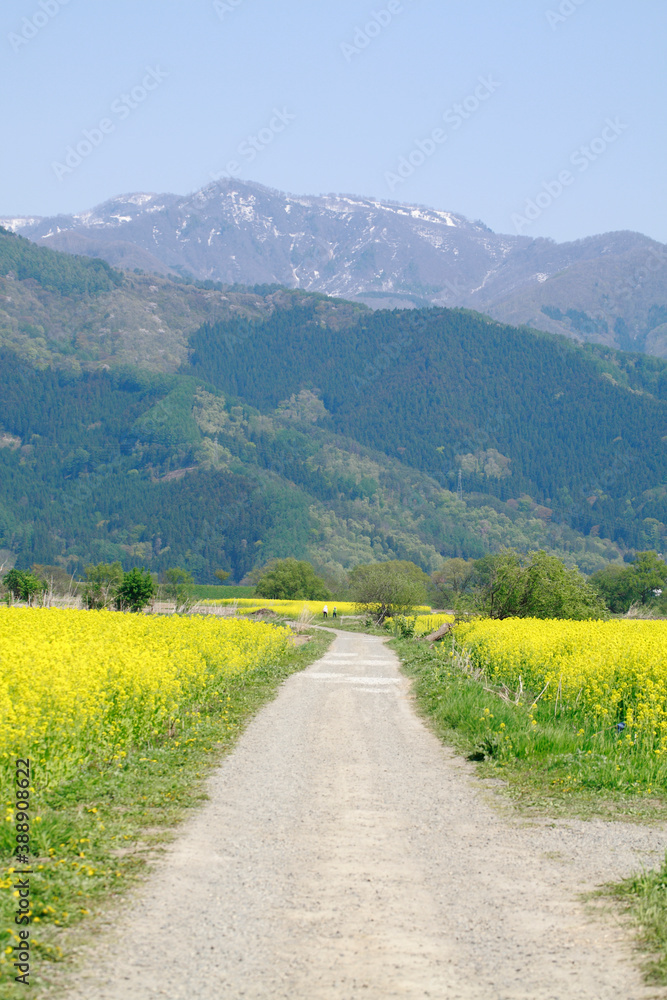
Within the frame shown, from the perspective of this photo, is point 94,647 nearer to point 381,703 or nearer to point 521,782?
point 521,782

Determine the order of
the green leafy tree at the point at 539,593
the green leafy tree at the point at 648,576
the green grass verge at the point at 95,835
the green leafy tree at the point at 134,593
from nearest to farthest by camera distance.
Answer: the green grass verge at the point at 95,835, the green leafy tree at the point at 539,593, the green leafy tree at the point at 134,593, the green leafy tree at the point at 648,576

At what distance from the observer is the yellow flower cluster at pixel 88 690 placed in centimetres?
883

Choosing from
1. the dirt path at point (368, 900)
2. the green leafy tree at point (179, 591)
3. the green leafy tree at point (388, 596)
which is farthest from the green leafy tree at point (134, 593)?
the dirt path at point (368, 900)

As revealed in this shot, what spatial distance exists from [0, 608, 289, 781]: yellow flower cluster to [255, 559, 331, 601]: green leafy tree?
81.8 meters

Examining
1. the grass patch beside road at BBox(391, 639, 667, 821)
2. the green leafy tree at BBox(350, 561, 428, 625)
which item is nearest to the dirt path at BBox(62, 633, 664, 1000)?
the grass patch beside road at BBox(391, 639, 667, 821)

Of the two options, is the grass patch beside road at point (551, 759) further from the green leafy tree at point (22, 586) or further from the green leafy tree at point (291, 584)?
the green leafy tree at point (291, 584)

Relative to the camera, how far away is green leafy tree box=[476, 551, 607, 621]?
37062 mm

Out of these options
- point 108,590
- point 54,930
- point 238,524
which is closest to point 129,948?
point 54,930

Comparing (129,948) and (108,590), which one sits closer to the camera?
(129,948)

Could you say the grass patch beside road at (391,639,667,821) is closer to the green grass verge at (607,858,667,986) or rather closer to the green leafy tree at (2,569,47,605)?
the green grass verge at (607,858,667,986)

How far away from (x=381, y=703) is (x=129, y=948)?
1408 cm

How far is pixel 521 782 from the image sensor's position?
36.2ft

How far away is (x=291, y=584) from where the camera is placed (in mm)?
Result: 100375

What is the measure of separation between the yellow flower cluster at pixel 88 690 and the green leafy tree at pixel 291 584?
81830 mm
